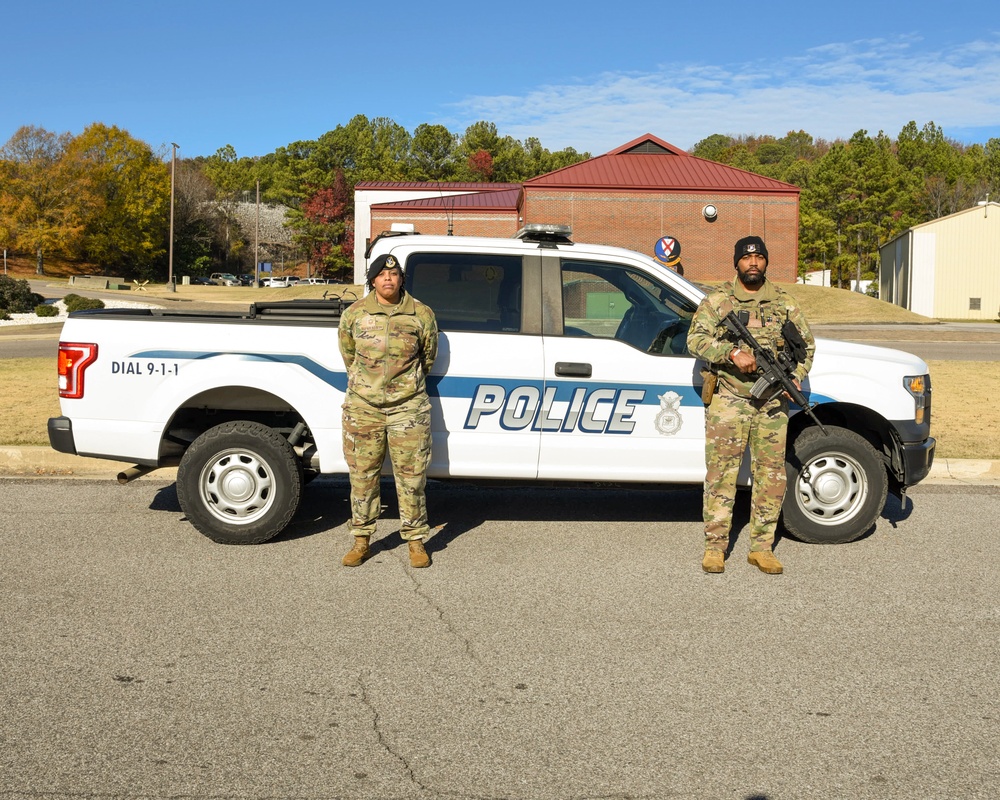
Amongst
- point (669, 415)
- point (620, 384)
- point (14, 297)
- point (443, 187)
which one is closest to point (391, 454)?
point (620, 384)

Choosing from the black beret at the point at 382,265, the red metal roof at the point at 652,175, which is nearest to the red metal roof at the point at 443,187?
the red metal roof at the point at 652,175

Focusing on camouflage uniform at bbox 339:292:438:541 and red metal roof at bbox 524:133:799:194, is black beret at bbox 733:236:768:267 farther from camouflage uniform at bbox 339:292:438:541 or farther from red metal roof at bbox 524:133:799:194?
red metal roof at bbox 524:133:799:194

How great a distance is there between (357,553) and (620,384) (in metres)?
1.96

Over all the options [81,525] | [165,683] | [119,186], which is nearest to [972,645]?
[165,683]

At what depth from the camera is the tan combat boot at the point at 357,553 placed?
6.01 metres

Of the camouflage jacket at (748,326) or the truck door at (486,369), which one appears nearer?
the camouflage jacket at (748,326)

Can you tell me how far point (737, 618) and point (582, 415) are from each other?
1.76 metres

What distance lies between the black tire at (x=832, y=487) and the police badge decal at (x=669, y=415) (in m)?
0.82

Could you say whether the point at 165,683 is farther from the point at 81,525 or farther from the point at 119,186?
the point at 119,186

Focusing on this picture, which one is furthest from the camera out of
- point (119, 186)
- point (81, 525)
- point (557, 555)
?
point (119, 186)

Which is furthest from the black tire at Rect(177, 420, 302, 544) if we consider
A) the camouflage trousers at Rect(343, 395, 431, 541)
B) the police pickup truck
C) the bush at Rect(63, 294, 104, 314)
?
the bush at Rect(63, 294, 104, 314)

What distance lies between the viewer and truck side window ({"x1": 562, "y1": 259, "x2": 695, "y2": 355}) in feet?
21.1

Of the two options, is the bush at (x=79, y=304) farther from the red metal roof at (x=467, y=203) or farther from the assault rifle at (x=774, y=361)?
the assault rifle at (x=774, y=361)

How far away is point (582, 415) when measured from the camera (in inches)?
251
